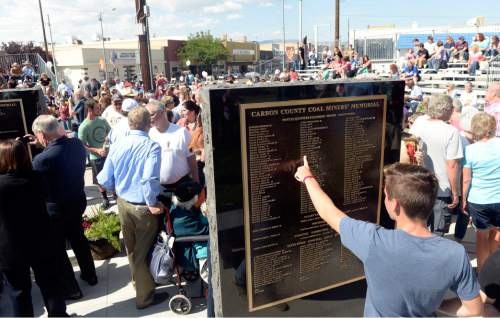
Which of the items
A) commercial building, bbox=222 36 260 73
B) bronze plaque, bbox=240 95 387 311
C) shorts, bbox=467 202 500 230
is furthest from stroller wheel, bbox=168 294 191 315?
commercial building, bbox=222 36 260 73

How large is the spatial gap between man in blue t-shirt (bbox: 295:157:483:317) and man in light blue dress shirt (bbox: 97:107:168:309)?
86.5 inches

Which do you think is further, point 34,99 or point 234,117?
point 34,99

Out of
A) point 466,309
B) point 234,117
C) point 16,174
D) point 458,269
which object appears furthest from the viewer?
point 16,174

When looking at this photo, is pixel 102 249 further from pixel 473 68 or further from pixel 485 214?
pixel 473 68

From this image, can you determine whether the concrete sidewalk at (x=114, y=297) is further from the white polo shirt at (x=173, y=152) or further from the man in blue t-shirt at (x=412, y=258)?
the man in blue t-shirt at (x=412, y=258)

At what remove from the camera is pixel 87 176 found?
9305 millimetres

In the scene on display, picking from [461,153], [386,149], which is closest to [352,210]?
[386,149]

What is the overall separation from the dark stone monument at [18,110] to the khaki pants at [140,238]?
4.23ft

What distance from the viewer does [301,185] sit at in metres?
2.63

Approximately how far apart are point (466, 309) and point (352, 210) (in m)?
1.07

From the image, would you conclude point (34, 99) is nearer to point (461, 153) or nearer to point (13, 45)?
point (461, 153)

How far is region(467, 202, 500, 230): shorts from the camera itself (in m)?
3.95

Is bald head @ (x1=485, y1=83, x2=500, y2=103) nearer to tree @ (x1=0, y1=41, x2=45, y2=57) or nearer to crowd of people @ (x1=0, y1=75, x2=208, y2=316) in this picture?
crowd of people @ (x1=0, y1=75, x2=208, y2=316)

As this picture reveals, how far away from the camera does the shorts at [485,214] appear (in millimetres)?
3952
